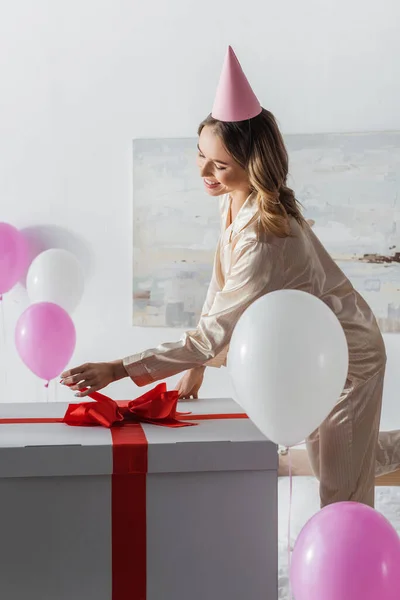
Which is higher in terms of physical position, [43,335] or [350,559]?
[350,559]

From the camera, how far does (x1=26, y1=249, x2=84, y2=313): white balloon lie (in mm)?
3740

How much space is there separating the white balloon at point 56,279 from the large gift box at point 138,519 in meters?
2.26

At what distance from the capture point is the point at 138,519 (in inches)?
59.1

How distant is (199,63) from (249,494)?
9.37 ft

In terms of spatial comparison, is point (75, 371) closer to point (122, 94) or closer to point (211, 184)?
point (211, 184)

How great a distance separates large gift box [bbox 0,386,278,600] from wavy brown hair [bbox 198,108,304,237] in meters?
0.55

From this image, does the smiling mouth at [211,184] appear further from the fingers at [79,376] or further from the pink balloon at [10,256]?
the pink balloon at [10,256]

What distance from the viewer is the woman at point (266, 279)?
1.78m

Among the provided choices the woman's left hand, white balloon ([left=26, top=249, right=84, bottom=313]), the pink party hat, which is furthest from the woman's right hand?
white balloon ([left=26, top=249, right=84, bottom=313])

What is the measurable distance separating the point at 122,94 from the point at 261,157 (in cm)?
235

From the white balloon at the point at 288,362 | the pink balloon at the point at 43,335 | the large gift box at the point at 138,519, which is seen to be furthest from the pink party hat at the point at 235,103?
the pink balloon at the point at 43,335

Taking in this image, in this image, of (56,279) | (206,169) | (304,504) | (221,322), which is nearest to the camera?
(221,322)

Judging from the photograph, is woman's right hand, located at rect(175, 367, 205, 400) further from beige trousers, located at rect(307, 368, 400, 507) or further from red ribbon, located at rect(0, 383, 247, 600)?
red ribbon, located at rect(0, 383, 247, 600)

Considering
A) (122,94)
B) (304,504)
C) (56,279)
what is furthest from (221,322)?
(122,94)
